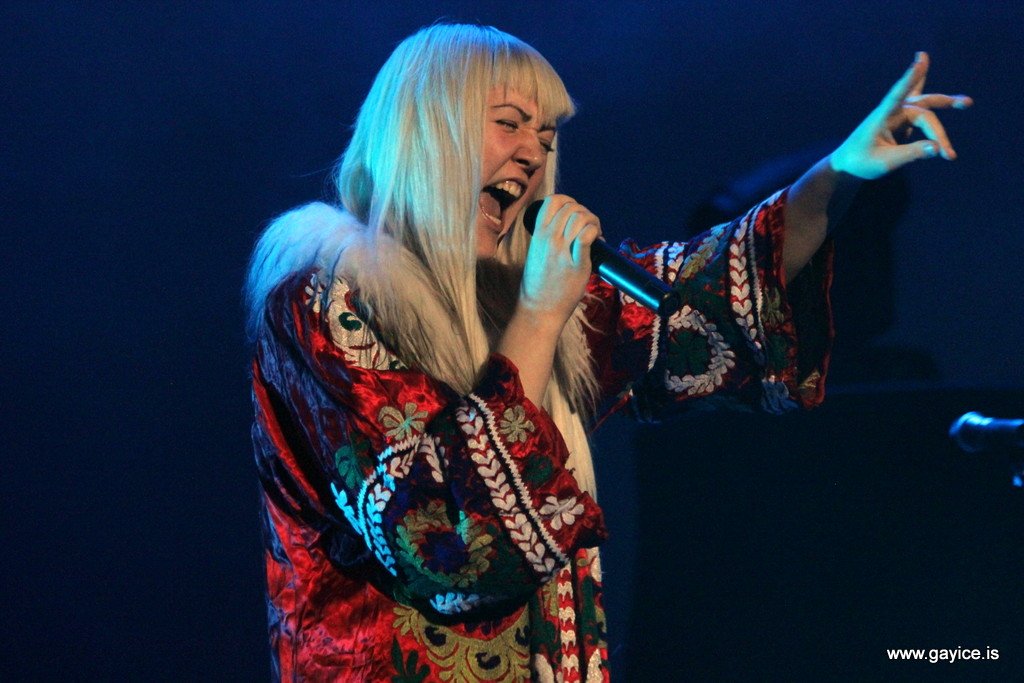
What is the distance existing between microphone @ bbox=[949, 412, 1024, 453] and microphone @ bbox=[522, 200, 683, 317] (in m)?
0.42

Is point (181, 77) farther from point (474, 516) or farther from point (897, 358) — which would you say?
point (897, 358)

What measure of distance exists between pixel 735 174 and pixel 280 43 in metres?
0.66

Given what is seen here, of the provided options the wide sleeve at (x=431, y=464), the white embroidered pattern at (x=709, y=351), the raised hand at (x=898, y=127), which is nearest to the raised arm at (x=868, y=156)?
the raised hand at (x=898, y=127)

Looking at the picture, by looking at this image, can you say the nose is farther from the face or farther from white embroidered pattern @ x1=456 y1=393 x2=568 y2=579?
white embroidered pattern @ x1=456 y1=393 x2=568 y2=579

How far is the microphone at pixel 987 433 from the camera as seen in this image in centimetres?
116

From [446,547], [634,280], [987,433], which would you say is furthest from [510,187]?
[987,433]

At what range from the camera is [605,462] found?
5.15 feet

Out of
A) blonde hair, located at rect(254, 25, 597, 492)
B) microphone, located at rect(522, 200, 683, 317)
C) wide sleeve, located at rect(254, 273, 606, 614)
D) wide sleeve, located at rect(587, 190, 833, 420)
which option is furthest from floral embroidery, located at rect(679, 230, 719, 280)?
wide sleeve, located at rect(254, 273, 606, 614)

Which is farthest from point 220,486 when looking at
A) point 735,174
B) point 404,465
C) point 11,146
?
point 735,174

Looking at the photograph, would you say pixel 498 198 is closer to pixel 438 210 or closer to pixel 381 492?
pixel 438 210

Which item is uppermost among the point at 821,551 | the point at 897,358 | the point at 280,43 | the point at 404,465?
the point at 280,43

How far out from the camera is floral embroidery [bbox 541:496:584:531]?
95 cm

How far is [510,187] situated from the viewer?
47.7 inches

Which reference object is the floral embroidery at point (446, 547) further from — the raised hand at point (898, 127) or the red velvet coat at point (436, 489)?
the raised hand at point (898, 127)
